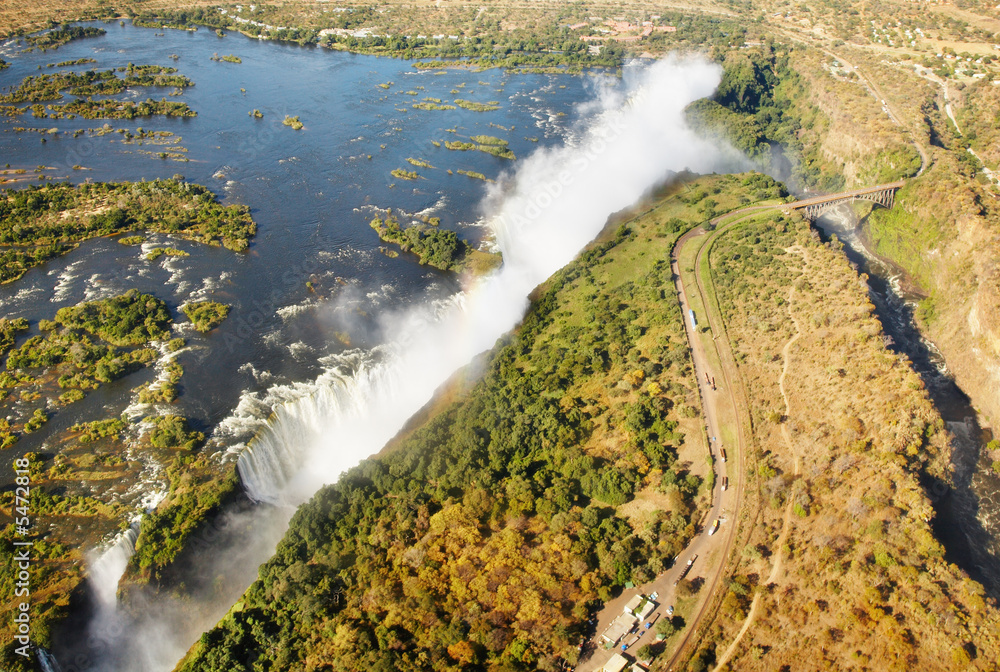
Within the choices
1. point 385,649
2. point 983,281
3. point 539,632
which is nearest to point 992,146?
point 983,281

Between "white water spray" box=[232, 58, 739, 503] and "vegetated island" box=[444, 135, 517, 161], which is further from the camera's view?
"vegetated island" box=[444, 135, 517, 161]

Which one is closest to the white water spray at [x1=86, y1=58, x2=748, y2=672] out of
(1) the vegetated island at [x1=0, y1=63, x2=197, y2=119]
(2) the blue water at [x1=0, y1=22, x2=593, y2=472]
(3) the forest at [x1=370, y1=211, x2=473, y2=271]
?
(2) the blue water at [x1=0, y1=22, x2=593, y2=472]

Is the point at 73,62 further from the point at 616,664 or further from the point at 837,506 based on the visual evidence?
the point at 837,506

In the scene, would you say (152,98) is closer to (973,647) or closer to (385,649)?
(385,649)

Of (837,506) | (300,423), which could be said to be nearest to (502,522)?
(300,423)

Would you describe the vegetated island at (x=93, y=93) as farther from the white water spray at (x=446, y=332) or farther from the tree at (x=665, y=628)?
the tree at (x=665, y=628)

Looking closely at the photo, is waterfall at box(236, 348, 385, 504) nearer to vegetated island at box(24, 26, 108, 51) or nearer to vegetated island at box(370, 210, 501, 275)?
vegetated island at box(370, 210, 501, 275)
